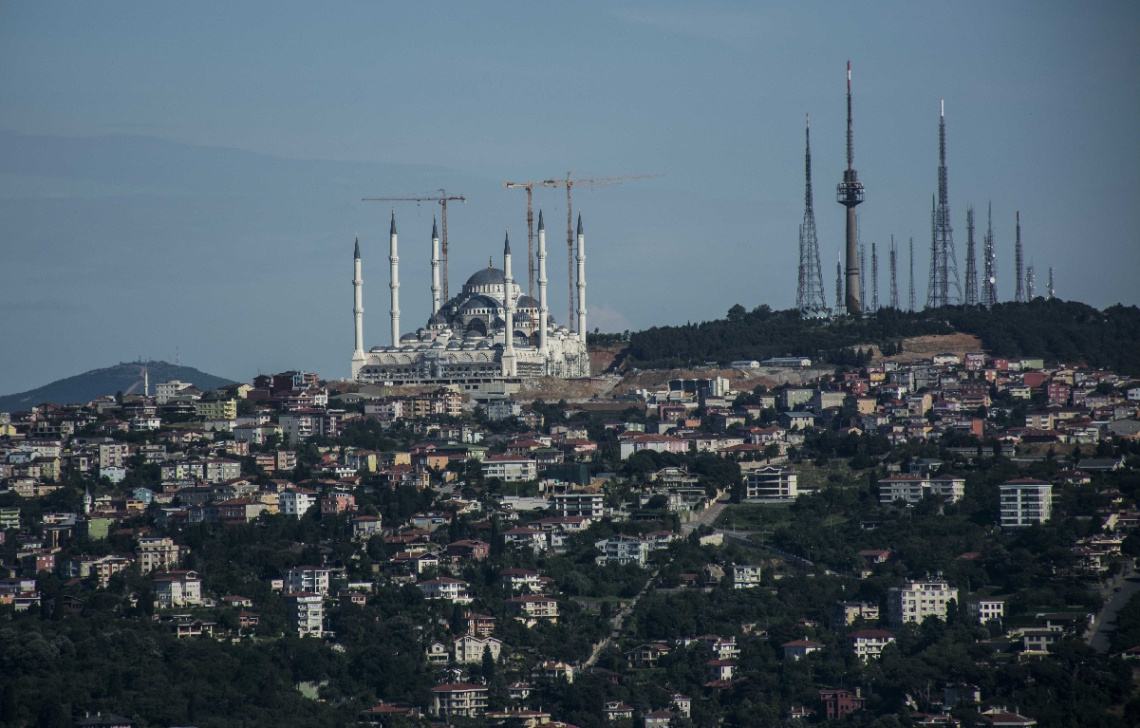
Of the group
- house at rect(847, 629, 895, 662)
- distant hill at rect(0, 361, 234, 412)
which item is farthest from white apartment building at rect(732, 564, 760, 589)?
distant hill at rect(0, 361, 234, 412)

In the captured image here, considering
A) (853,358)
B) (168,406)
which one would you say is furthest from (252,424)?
(853,358)

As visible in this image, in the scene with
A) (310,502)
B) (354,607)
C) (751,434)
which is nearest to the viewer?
(354,607)

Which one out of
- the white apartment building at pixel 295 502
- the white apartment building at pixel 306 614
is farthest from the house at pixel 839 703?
the white apartment building at pixel 295 502

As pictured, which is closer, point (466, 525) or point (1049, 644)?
point (1049, 644)

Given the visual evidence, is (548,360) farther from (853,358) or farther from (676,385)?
(853,358)

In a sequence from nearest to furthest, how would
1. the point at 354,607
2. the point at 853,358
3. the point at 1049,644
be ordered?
the point at 1049,644 < the point at 354,607 < the point at 853,358

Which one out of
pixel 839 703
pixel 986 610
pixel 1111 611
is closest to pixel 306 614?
pixel 839 703

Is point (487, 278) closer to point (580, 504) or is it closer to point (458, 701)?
point (580, 504)

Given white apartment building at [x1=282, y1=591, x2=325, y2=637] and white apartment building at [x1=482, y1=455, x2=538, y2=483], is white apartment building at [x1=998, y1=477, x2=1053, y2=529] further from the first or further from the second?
white apartment building at [x1=282, y1=591, x2=325, y2=637]
